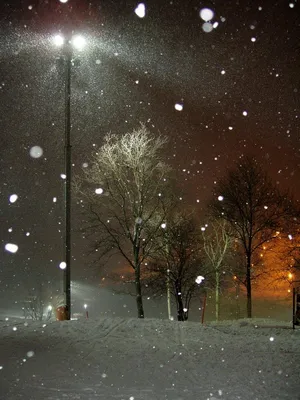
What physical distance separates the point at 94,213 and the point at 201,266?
8.53 meters

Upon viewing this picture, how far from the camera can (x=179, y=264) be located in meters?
26.2

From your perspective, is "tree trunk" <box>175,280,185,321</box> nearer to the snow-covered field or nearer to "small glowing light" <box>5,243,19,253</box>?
the snow-covered field

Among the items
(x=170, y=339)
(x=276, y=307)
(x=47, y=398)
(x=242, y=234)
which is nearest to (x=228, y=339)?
(x=170, y=339)

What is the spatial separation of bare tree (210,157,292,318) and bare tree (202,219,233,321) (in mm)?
1845

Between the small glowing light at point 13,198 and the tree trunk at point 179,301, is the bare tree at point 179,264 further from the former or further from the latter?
the small glowing light at point 13,198

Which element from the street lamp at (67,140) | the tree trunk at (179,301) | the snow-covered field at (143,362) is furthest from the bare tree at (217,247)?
the street lamp at (67,140)

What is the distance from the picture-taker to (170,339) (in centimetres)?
1191

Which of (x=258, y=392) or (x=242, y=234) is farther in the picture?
(x=242, y=234)

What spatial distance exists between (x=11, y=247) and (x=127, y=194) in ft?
169

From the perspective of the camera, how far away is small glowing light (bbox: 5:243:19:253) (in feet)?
222

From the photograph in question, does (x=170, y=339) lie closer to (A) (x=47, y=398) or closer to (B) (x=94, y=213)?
(A) (x=47, y=398)

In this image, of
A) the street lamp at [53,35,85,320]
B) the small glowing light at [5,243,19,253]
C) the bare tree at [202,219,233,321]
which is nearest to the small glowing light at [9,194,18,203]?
the small glowing light at [5,243,19,253]

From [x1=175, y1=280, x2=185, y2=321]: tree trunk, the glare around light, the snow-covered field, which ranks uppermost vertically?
the glare around light

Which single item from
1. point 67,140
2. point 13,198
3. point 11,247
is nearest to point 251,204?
point 67,140
